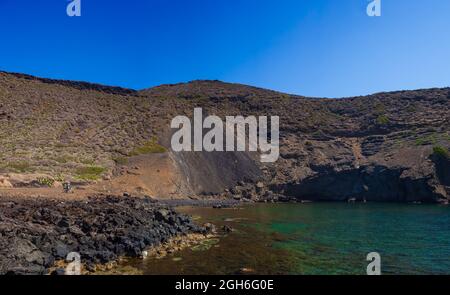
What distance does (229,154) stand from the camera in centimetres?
9100

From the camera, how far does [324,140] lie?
105562mm

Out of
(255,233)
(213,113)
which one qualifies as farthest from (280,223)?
(213,113)

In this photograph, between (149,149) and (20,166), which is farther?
(149,149)

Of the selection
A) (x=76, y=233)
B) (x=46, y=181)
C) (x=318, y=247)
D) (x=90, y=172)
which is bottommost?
(x=318, y=247)

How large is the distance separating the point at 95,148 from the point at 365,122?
227 ft

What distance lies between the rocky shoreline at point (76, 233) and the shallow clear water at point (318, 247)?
2874 mm

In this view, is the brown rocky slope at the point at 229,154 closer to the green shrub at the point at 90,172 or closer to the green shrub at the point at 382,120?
the green shrub at the point at 90,172

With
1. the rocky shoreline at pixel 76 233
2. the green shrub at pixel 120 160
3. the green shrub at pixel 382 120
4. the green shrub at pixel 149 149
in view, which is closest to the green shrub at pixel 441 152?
the green shrub at pixel 382 120

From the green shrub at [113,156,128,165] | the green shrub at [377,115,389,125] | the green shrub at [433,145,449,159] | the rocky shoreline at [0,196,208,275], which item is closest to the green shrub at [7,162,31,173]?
the green shrub at [113,156,128,165]

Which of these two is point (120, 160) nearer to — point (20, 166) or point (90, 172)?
point (90, 172)

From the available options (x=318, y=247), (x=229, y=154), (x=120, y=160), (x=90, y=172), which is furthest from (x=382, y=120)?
(x=318, y=247)

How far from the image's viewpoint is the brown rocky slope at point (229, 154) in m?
74.6

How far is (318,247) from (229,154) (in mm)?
59850

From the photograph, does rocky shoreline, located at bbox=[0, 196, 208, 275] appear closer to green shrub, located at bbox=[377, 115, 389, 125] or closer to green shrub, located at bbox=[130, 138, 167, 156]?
green shrub, located at bbox=[130, 138, 167, 156]
